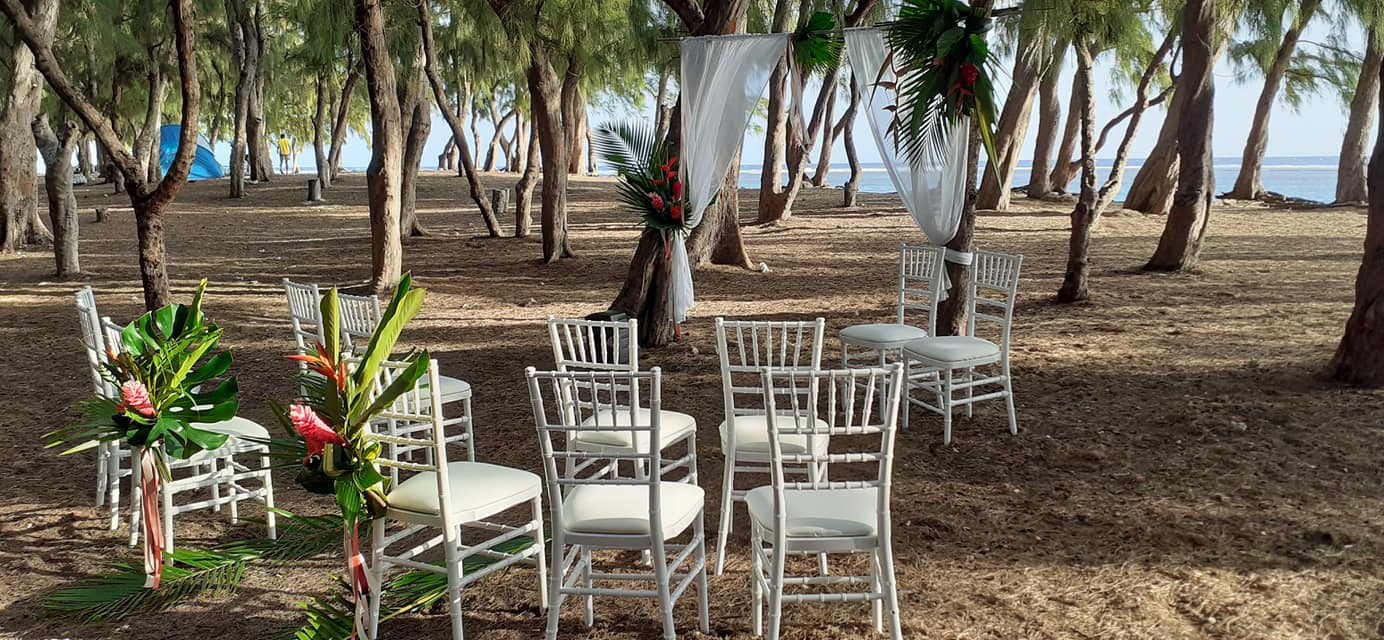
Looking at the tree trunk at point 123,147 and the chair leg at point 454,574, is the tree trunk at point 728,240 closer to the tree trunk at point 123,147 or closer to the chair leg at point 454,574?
the tree trunk at point 123,147

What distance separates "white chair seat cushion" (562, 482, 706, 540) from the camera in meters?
2.89

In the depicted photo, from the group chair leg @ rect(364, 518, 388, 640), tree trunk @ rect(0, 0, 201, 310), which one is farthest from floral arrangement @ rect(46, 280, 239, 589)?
tree trunk @ rect(0, 0, 201, 310)

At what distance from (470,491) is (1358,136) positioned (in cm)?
1982

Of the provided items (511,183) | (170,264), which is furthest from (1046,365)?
(511,183)

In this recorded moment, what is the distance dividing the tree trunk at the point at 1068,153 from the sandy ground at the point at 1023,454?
757 centimetres

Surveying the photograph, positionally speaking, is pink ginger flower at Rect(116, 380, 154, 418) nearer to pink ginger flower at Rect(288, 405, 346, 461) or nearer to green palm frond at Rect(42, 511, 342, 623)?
green palm frond at Rect(42, 511, 342, 623)

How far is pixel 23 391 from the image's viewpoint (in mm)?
6176

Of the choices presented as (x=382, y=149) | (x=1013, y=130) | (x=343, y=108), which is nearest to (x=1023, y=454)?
(x=382, y=149)

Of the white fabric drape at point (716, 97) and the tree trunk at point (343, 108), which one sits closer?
the white fabric drape at point (716, 97)

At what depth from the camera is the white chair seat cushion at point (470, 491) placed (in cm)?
296

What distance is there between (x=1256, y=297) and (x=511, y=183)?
16.9 m

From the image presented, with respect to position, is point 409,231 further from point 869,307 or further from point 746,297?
point 869,307

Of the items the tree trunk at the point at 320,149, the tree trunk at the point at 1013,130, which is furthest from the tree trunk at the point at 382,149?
the tree trunk at the point at 320,149

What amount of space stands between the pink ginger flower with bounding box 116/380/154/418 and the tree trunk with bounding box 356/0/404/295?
20.0 ft
